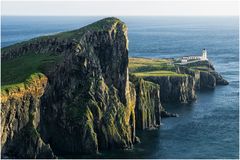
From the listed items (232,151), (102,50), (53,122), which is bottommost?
(232,151)

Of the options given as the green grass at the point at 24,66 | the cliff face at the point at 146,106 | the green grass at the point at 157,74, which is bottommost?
the cliff face at the point at 146,106

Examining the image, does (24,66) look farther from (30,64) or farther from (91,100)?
(91,100)

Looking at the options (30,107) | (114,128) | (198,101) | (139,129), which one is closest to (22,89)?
(30,107)

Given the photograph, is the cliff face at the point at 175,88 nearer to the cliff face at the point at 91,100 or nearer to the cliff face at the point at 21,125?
the cliff face at the point at 91,100

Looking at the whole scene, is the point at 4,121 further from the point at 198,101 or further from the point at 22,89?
the point at 198,101

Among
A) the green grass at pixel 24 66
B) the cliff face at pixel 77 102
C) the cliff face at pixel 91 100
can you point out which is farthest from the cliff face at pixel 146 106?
the green grass at pixel 24 66

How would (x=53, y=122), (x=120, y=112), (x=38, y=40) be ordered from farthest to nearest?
(x=38, y=40), (x=120, y=112), (x=53, y=122)

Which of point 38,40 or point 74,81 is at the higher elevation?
point 38,40
